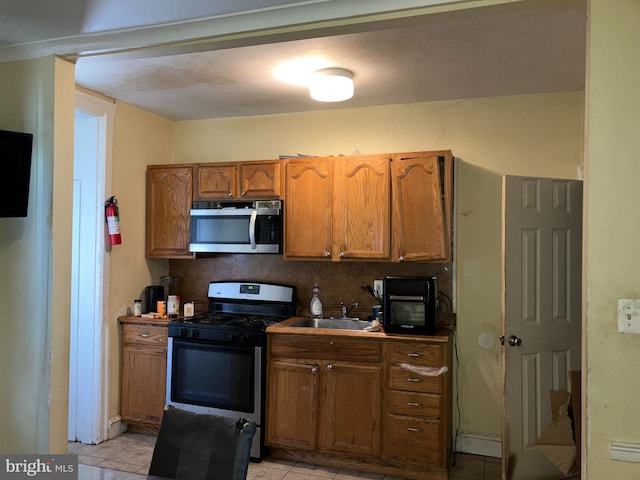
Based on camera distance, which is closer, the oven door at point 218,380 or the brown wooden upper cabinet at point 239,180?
the oven door at point 218,380

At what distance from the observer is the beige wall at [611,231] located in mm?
1631

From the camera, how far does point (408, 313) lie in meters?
3.19

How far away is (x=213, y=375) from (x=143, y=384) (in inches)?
24.8

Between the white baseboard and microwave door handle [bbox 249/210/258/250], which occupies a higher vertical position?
microwave door handle [bbox 249/210/258/250]

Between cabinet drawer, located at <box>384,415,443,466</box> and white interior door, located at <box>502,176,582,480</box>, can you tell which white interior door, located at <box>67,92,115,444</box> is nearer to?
cabinet drawer, located at <box>384,415,443,466</box>

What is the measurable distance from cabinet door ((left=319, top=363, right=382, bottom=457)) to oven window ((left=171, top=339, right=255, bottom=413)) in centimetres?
53

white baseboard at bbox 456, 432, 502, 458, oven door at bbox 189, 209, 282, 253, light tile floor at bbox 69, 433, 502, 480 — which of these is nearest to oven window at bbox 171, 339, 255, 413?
light tile floor at bbox 69, 433, 502, 480

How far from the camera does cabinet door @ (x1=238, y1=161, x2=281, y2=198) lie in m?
3.68

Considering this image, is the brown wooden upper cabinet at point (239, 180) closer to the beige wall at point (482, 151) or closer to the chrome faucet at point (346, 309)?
the beige wall at point (482, 151)

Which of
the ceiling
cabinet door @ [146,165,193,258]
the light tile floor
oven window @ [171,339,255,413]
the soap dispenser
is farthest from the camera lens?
cabinet door @ [146,165,193,258]

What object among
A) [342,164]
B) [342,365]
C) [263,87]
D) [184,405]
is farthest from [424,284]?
[184,405]

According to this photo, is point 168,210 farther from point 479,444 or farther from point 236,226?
point 479,444

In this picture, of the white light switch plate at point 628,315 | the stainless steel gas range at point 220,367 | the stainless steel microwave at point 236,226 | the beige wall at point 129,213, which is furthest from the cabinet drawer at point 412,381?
the beige wall at point 129,213

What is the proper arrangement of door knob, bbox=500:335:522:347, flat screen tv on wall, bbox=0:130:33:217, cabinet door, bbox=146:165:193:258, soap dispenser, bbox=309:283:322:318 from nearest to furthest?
1. flat screen tv on wall, bbox=0:130:33:217
2. door knob, bbox=500:335:522:347
3. soap dispenser, bbox=309:283:322:318
4. cabinet door, bbox=146:165:193:258
